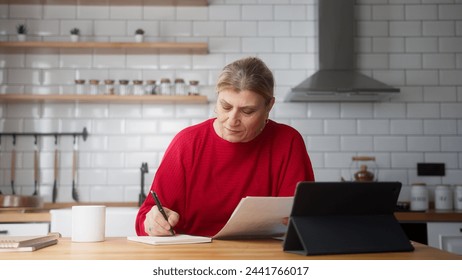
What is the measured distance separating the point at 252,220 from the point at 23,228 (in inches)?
84.0

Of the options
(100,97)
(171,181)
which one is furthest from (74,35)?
(171,181)

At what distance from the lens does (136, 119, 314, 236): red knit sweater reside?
2102mm

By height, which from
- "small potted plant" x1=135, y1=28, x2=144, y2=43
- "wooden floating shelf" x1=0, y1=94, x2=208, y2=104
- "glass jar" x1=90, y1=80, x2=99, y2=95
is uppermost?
"small potted plant" x1=135, y1=28, x2=144, y2=43

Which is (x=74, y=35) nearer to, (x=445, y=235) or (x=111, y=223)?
(x=111, y=223)

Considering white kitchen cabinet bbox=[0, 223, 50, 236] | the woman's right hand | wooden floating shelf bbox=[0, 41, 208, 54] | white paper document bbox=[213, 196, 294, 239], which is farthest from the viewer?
wooden floating shelf bbox=[0, 41, 208, 54]

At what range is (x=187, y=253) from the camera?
1363mm

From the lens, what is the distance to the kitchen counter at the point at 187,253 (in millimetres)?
1288

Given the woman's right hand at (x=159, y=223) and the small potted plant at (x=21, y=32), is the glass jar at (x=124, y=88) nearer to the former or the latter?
the small potted plant at (x=21, y=32)

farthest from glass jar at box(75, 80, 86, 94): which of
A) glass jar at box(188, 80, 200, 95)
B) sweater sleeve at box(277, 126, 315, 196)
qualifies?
sweater sleeve at box(277, 126, 315, 196)

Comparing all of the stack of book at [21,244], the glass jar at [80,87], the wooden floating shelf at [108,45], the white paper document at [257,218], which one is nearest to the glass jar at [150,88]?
the wooden floating shelf at [108,45]

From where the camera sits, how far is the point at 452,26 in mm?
4211

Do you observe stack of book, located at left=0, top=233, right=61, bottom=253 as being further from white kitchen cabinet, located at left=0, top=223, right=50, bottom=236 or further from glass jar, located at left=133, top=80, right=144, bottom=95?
glass jar, located at left=133, top=80, right=144, bottom=95

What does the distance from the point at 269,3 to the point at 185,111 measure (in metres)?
1.02

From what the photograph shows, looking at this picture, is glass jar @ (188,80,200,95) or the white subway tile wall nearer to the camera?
glass jar @ (188,80,200,95)
